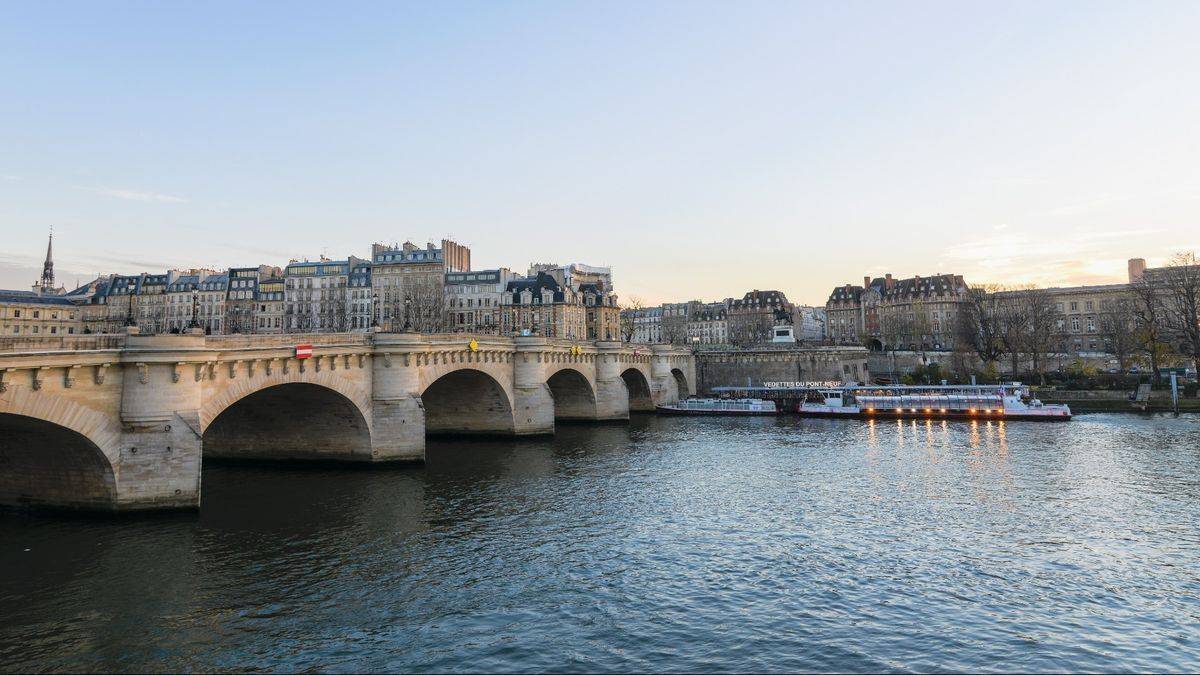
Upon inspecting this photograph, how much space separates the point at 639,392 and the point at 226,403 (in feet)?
201

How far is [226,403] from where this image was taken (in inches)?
1235

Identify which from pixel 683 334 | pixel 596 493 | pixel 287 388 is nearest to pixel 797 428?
pixel 596 493

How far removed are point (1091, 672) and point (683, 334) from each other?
183252 millimetres

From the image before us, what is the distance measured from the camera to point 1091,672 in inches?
619

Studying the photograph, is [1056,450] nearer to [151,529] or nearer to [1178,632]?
[1178,632]

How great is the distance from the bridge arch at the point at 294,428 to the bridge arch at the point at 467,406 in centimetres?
1443

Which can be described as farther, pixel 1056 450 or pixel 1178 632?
pixel 1056 450

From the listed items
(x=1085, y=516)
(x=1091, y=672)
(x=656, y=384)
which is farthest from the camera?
(x=656, y=384)

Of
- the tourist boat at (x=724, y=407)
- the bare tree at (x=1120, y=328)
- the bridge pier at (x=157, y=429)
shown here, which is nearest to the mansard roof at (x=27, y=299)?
the tourist boat at (x=724, y=407)

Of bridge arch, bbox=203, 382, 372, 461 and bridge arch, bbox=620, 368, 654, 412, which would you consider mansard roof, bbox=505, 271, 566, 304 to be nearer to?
bridge arch, bbox=620, 368, 654, 412

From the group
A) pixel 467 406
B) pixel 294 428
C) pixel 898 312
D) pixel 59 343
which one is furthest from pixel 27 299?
pixel 898 312

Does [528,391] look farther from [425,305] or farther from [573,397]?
[425,305]

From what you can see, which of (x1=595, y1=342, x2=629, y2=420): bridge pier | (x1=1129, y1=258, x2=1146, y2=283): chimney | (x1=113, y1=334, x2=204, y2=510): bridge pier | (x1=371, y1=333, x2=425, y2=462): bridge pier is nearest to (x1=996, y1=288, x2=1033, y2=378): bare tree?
(x1=1129, y1=258, x2=1146, y2=283): chimney

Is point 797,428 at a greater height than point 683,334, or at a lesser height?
lesser
